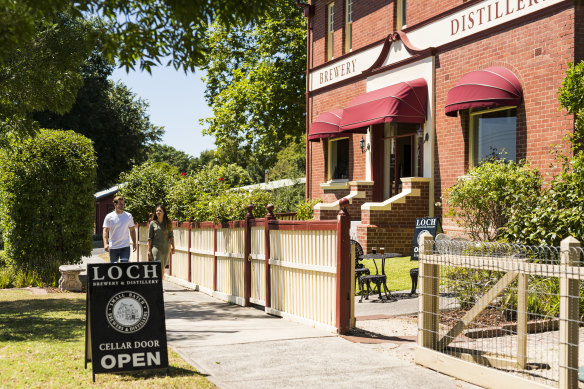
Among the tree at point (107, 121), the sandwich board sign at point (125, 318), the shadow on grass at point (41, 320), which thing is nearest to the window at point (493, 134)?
the shadow on grass at point (41, 320)

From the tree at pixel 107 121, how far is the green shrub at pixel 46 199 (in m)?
21.9

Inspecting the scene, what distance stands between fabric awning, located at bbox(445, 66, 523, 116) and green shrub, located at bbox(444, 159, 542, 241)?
4.50 feet

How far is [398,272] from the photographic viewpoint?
13.4 m

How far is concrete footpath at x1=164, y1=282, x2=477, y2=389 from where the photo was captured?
20.3 feet

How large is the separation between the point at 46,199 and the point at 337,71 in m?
9.62

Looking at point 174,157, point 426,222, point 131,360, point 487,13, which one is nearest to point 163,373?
point 131,360

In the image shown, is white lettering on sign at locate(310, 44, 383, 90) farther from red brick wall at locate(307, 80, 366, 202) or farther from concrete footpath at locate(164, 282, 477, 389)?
concrete footpath at locate(164, 282, 477, 389)

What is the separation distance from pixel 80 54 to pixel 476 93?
771 cm

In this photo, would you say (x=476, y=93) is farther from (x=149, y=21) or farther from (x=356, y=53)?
(x=149, y=21)

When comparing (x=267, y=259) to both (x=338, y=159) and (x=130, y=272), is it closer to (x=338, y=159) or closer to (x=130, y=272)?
(x=130, y=272)

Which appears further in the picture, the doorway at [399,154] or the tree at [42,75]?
the doorway at [399,154]

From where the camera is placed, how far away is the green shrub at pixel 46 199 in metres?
15.4

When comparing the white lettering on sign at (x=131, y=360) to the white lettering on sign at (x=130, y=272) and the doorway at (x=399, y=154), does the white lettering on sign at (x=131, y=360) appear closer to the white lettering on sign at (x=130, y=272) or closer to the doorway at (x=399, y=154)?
the white lettering on sign at (x=130, y=272)

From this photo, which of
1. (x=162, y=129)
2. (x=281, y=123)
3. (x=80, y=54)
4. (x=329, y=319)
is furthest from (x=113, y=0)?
(x=162, y=129)
